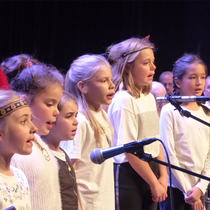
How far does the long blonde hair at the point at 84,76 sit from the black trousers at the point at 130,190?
33cm

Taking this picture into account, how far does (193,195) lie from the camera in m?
1.97

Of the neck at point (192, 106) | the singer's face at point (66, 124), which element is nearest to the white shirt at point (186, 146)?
the neck at point (192, 106)

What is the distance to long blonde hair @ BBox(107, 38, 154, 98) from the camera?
6.40 ft

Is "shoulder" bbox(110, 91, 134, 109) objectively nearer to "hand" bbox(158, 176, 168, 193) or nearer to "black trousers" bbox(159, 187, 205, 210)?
"hand" bbox(158, 176, 168, 193)

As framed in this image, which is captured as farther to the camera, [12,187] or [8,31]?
[8,31]

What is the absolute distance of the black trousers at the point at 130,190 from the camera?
1781mm

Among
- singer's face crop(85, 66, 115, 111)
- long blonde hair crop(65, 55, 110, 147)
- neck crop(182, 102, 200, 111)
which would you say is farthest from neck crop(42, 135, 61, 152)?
neck crop(182, 102, 200, 111)

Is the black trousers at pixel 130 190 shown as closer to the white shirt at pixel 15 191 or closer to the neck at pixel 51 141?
the neck at pixel 51 141

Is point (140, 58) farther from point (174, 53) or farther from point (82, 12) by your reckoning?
point (174, 53)

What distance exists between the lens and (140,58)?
77.5 inches

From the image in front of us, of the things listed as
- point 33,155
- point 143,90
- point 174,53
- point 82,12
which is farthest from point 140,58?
point 174,53

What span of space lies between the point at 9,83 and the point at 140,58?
893 mm

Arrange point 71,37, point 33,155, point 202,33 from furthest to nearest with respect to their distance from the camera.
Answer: point 202,33, point 71,37, point 33,155

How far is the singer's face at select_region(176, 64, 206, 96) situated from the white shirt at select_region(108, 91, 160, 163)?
51 centimetres
